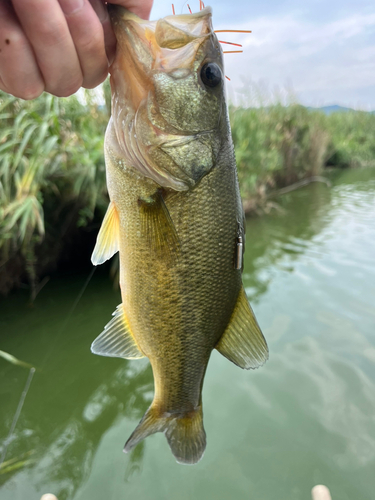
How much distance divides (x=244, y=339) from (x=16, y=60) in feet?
3.72

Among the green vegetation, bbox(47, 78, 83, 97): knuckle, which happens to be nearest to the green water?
the green vegetation

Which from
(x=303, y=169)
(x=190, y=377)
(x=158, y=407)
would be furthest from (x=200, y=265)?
(x=303, y=169)

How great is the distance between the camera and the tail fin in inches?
57.0

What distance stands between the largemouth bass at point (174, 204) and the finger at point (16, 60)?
0.75 ft

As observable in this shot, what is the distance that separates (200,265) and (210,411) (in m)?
2.54

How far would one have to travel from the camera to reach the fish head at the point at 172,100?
104 cm

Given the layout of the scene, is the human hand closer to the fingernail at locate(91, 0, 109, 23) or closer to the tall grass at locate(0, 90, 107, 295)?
the fingernail at locate(91, 0, 109, 23)

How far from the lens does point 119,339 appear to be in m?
1.36

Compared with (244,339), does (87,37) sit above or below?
above

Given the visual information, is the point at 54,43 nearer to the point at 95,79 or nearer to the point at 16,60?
the point at 16,60

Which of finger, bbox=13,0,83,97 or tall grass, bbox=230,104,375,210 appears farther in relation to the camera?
tall grass, bbox=230,104,375,210

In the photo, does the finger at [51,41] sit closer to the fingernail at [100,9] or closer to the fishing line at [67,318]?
the fingernail at [100,9]

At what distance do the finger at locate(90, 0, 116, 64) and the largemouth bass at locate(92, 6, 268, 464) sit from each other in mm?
32

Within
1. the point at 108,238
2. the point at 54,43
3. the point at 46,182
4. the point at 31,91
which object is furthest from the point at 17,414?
the point at 54,43
